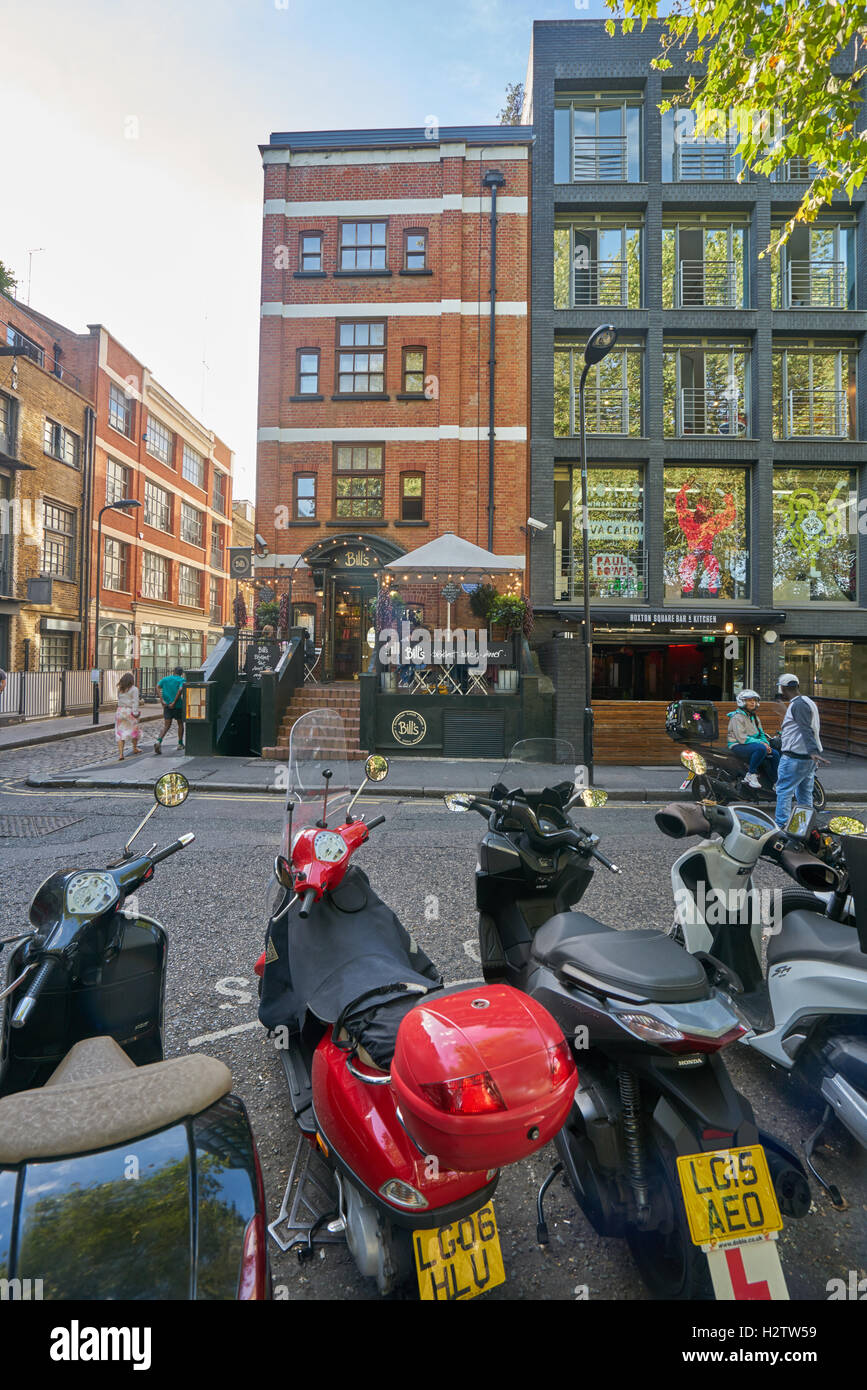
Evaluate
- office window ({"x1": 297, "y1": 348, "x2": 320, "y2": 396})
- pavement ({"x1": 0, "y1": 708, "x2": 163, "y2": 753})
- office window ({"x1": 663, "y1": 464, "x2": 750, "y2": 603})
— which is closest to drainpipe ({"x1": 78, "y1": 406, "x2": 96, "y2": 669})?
pavement ({"x1": 0, "y1": 708, "x2": 163, "y2": 753})

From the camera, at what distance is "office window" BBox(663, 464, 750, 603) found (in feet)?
59.2

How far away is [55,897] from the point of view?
6.81 ft

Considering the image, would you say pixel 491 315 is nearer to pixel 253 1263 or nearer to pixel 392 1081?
pixel 392 1081

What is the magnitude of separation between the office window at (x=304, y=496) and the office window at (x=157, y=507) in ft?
64.3

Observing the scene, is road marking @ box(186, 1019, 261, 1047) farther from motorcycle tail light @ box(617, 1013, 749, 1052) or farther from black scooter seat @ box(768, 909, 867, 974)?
black scooter seat @ box(768, 909, 867, 974)

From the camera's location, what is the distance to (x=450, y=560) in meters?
14.6

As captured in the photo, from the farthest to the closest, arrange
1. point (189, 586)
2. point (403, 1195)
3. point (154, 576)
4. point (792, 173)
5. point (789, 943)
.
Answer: point (189, 586), point (154, 576), point (792, 173), point (789, 943), point (403, 1195)

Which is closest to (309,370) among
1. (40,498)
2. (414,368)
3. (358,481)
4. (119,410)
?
(414,368)

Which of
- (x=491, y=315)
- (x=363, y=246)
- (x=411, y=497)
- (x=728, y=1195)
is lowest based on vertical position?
(x=728, y=1195)

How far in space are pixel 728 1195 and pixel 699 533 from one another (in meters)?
18.7

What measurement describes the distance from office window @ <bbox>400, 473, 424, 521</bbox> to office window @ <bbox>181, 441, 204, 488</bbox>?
1012 inches

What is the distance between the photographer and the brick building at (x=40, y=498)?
23.7 metres
